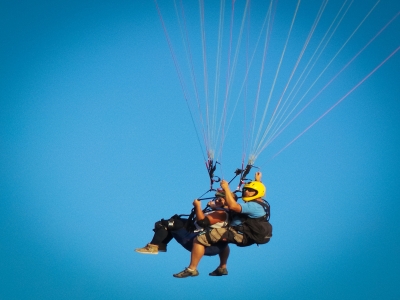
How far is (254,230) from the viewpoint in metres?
16.9

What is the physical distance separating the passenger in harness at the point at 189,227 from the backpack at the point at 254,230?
0.38 m

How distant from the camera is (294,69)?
57.4 feet

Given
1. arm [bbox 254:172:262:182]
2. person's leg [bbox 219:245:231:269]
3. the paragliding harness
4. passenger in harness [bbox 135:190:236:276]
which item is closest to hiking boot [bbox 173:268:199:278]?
passenger in harness [bbox 135:190:236:276]

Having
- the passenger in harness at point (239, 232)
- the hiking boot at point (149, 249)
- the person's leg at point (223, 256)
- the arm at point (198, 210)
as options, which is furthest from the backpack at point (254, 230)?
the hiking boot at point (149, 249)

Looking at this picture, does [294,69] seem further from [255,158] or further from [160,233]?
[160,233]

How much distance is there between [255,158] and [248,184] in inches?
28.1

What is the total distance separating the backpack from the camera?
16875mm

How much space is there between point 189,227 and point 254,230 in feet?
4.23

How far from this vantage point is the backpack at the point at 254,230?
16.9m

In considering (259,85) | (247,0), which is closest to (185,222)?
(259,85)

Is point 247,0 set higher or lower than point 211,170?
higher

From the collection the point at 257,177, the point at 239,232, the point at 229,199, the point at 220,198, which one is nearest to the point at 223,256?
the point at 239,232

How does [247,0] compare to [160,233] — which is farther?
[247,0]

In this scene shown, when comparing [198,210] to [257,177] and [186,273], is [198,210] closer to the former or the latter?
[186,273]
